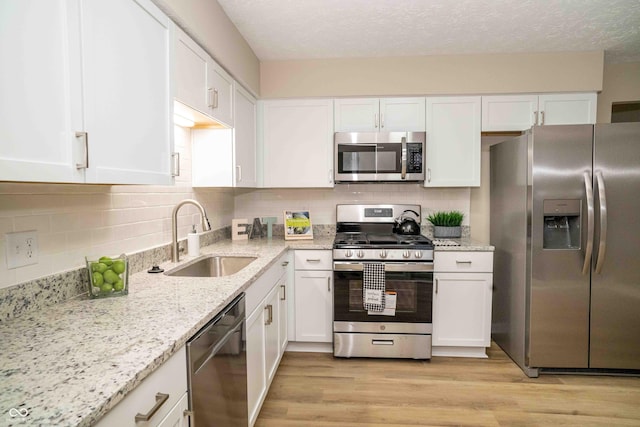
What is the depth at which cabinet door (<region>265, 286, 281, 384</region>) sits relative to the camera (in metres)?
2.18

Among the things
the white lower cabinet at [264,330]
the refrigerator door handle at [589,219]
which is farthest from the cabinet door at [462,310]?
the white lower cabinet at [264,330]

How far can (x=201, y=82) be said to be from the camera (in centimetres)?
Result: 196

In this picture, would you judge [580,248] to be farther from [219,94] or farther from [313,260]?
[219,94]

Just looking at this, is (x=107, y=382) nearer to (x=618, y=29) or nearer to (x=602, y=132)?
(x=602, y=132)

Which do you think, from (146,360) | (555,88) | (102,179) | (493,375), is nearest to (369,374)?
(493,375)

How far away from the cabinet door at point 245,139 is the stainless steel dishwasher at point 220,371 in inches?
51.2

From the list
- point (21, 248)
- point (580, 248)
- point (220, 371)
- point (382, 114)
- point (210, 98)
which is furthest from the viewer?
point (382, 114)

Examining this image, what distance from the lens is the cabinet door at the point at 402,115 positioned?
10.0ft

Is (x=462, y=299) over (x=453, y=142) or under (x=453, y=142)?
under

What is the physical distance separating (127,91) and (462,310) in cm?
267

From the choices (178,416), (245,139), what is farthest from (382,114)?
(178,416)

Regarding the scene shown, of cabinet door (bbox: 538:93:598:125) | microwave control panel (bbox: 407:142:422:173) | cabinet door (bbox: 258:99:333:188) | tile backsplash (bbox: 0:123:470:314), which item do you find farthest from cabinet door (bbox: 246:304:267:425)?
cabinet door (bbox: 538:93:598:125)

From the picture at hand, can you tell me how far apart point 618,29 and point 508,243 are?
167 cm

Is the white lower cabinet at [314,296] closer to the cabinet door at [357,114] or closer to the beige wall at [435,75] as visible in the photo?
the cabinet door at [357,114]
